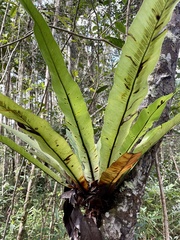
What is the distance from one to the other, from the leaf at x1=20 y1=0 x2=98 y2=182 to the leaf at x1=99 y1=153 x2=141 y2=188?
5cm

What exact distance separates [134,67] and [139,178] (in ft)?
0.92

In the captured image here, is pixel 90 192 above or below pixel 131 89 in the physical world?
below

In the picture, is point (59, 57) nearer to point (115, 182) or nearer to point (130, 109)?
point (130, 109)

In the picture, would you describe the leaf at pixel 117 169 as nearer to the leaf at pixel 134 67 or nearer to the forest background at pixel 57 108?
the leaf at pixel 134 67

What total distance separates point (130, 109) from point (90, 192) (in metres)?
0.21

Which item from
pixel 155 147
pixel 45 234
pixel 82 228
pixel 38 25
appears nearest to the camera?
pixel 38 25

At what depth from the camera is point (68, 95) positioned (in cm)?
40

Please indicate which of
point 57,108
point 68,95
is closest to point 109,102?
point 68,95

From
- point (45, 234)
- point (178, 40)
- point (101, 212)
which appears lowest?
point (45, 234)

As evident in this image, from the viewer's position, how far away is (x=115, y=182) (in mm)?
474

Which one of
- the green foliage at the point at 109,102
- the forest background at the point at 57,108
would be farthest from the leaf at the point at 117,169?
the forest background at the point at 57,108

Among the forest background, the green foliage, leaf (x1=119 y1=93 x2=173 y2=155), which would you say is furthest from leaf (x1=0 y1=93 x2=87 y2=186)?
the forest background

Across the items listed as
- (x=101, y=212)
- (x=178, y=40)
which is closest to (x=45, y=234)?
(x=101, y=212)

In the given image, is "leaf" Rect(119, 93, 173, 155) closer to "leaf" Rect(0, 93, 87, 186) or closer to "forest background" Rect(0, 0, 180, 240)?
"leaf" Rect(0, 93, 87, 186)
